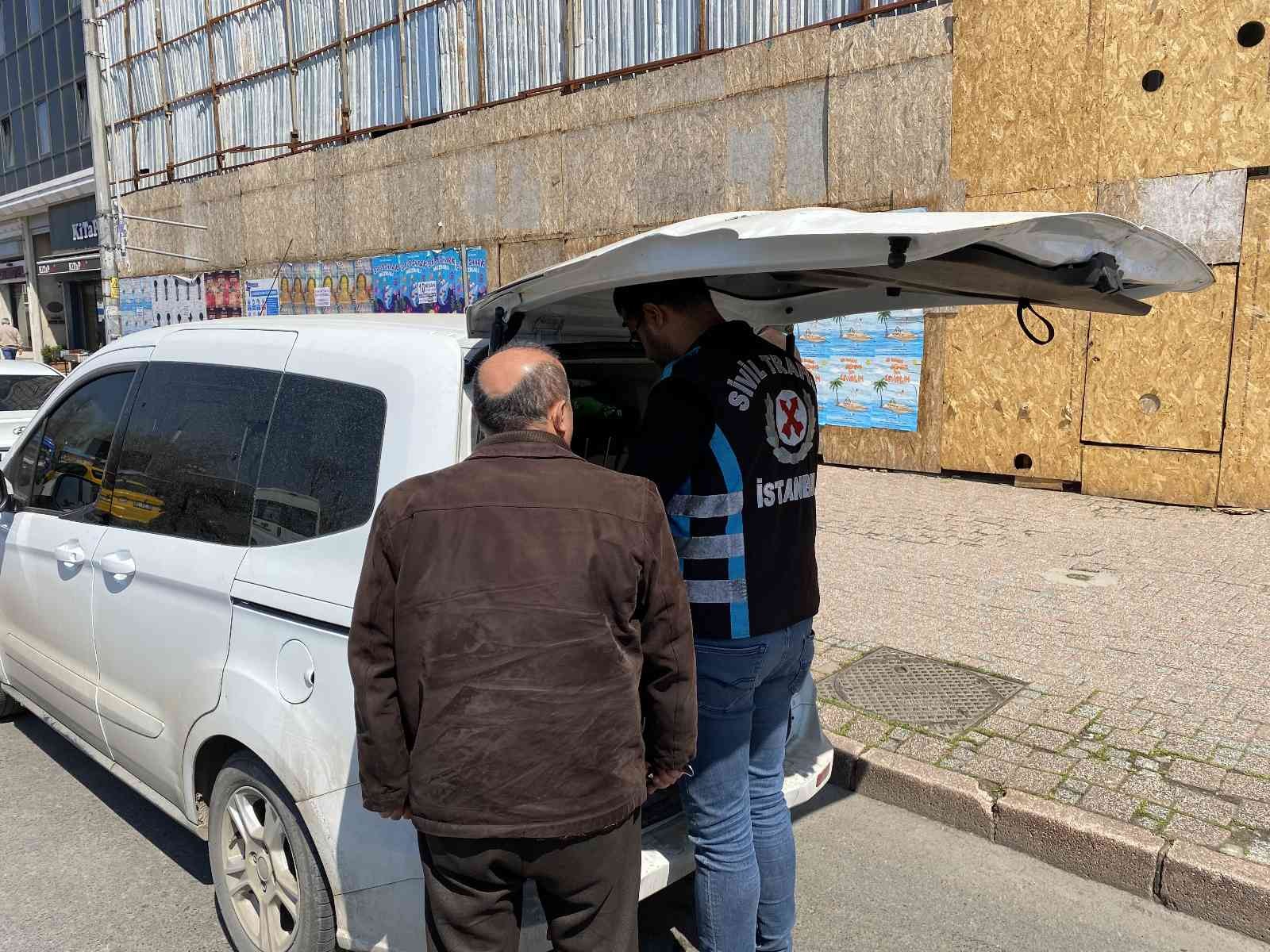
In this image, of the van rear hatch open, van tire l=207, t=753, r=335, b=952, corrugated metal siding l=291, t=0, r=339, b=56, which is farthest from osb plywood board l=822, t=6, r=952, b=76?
corrugated metal siding l=291, t=0, r=339, b=56

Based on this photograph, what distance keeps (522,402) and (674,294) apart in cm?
66

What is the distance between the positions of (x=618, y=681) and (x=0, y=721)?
14.7 ft

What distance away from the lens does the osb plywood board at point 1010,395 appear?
29.1 ft

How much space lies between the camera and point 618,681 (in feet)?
6.44

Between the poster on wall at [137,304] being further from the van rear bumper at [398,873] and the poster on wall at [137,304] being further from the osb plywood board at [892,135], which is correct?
the van rear bumper at [398,873]

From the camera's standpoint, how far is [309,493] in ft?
9.03

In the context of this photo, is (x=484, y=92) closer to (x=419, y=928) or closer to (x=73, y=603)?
(x=73, y=603)

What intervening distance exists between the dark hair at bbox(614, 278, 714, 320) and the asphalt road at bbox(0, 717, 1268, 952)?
81.9 inches

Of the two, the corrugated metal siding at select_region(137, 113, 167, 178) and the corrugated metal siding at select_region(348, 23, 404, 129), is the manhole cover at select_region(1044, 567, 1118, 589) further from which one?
the corrugated metal siding at select_region(137, 113, 167, 178)

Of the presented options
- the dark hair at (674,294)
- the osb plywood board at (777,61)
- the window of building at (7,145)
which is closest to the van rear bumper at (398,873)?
the dark hair at (674,294)

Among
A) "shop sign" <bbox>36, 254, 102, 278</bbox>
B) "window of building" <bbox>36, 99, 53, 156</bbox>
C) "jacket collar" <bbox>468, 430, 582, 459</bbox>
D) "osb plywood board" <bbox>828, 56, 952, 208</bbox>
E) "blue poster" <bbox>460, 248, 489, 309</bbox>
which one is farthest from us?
"window of building" <bbox>36, 99, 53, 156</bbox>

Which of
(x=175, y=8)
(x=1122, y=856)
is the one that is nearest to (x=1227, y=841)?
(x=1122, y=856)

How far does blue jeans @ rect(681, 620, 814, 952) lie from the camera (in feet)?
7.98

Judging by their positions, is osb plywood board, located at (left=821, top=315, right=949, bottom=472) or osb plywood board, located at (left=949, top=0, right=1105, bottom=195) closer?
osb plywood board, located at (left=949, top=0, right=1105, bottom=195)
